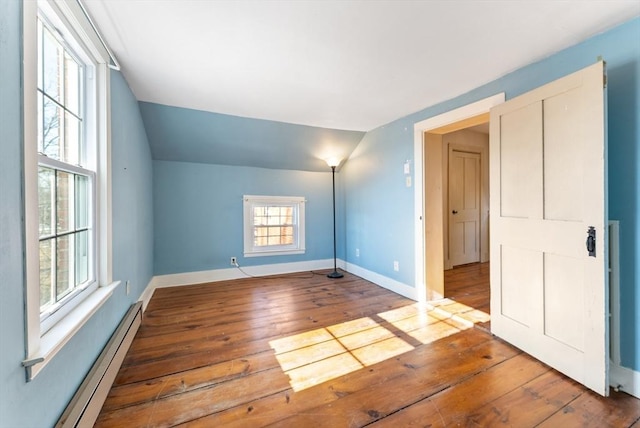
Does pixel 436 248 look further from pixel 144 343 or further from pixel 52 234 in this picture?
pixel 52 234

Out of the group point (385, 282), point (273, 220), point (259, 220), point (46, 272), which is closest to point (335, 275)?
point (385, 282)

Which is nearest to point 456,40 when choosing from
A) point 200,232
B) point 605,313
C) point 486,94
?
point 486,94

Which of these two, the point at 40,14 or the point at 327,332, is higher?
the point at 40,14

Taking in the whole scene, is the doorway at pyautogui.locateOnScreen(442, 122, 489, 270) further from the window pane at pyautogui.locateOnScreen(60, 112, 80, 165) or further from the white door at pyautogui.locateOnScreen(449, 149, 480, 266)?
the window pane at pyautogui.locateOnScreen(60, 112, 80, 165)

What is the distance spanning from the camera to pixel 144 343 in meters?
2.16

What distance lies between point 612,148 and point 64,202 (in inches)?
124

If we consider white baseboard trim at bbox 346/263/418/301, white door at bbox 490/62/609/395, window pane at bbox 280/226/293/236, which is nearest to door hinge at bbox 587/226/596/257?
white door at bbox 490/62/609/395

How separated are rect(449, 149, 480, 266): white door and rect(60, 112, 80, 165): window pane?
15.6 feet

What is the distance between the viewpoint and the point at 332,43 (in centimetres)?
176

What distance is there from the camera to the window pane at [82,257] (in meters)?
1.55

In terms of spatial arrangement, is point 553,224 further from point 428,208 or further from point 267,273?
point 267,273

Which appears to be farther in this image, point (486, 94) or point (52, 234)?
point (486, 94)

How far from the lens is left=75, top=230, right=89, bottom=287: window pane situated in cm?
155

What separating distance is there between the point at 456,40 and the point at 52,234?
97.7 inches
